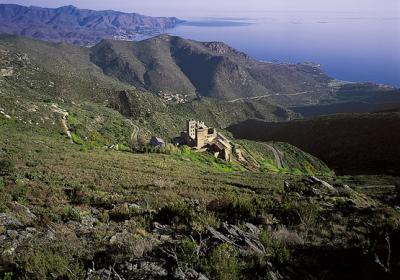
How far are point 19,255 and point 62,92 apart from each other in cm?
8571

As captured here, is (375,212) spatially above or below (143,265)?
below

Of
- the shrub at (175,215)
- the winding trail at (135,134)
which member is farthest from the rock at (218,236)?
the winding trail at (135,134)

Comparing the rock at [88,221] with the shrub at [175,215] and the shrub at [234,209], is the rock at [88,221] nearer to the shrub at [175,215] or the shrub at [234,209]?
the shrub at [175,215]

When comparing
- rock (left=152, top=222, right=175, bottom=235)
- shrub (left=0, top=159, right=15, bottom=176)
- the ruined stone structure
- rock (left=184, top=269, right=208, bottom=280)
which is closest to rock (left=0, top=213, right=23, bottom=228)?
rock (left=152, top=222, right=175, bottom=235)

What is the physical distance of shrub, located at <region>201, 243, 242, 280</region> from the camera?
681cm

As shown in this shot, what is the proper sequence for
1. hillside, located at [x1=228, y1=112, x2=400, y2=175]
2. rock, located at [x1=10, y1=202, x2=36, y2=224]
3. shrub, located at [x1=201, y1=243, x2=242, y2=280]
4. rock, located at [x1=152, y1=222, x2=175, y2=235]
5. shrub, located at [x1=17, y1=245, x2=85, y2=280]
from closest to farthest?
shrub, located at [x1=17, y1=245, x2=85, y2=280]
shrub, located at [x1=201, y1=243, x2=242, y2=280]
rock, located at [x1=152, y1=222, x2=175, y2=235]
rock, located at [x1=10, y1=202, x2=36, y2=224]
hillside, located at [x1=228, y1=112, x2=400, y2=175]

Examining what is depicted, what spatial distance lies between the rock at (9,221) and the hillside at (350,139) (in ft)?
174

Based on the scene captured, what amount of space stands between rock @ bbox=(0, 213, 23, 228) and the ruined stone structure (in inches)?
1672

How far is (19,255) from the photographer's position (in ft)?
25.2

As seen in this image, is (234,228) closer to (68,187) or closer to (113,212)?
(113,212)

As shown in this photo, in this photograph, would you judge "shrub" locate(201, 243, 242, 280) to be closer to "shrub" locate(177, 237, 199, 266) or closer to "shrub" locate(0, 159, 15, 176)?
"shrub" locate(177, 237, 199, 266)

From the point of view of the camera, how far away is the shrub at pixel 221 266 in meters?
6.81

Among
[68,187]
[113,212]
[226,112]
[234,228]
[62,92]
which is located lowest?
[226,112]

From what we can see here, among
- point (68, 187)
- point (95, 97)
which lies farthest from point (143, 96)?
point (68, 187)
